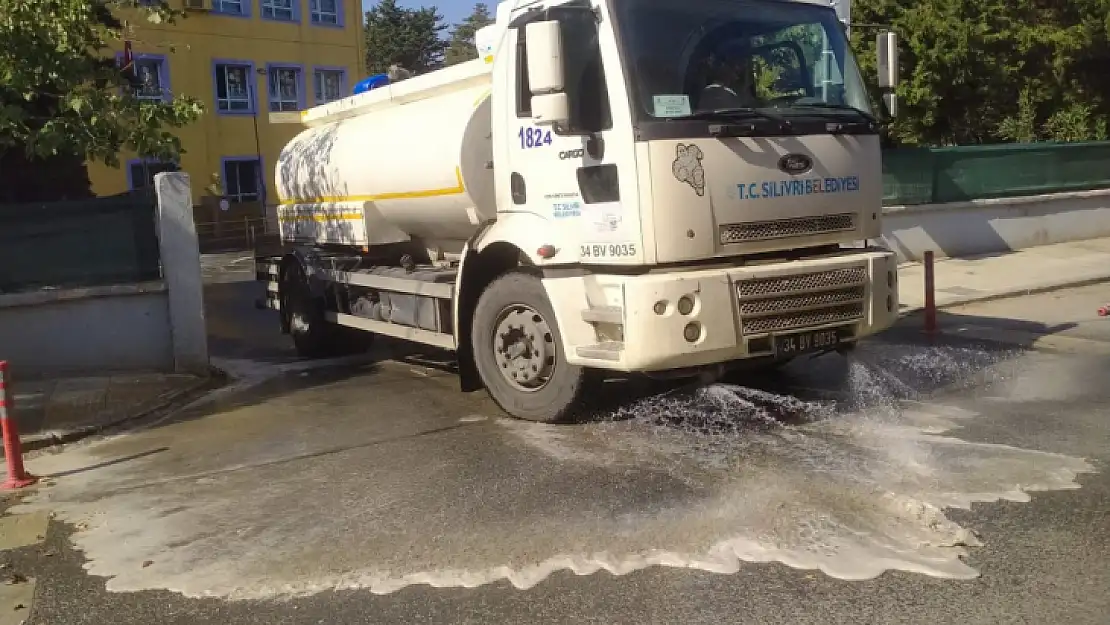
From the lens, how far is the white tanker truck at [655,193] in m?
6.45

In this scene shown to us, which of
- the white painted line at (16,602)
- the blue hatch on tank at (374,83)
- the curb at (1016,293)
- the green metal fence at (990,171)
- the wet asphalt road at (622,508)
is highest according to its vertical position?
the blue hatch on tank at (374,83)

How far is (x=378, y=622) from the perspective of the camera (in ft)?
14.0

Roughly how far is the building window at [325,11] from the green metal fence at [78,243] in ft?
97.5

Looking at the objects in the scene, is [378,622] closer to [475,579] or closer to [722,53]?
[475,579]

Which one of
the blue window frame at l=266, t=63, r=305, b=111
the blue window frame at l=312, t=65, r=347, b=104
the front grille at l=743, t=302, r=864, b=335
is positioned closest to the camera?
the front grille at l=743, t=302, r=864, b=335

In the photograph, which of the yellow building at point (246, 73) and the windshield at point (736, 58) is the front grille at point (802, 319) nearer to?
the windshield at point (736, 58)

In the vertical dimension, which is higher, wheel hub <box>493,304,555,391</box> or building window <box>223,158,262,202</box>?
building window <box>223,158,262,202</box>

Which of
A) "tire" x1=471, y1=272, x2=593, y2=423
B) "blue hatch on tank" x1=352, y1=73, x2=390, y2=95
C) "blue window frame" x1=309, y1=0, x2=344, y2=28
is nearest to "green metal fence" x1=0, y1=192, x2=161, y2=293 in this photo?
"blue hatch on tank" x1=352, y1=73, x2=390, y2=95

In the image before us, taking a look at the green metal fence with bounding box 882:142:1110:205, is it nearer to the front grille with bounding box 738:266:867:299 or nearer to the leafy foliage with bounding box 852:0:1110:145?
the leafy foliage with bounding box 852:0:1110:145

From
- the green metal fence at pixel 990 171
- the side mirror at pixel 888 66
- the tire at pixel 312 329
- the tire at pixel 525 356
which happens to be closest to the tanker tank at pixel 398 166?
the tire at pixel 312 329

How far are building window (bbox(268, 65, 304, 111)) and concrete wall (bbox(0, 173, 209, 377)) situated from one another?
28.0 m

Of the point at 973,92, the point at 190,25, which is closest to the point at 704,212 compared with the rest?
the point at 973,92

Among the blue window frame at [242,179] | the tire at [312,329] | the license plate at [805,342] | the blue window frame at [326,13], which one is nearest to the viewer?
the license plate at [805,342]

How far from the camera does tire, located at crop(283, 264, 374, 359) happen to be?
11531 mm
